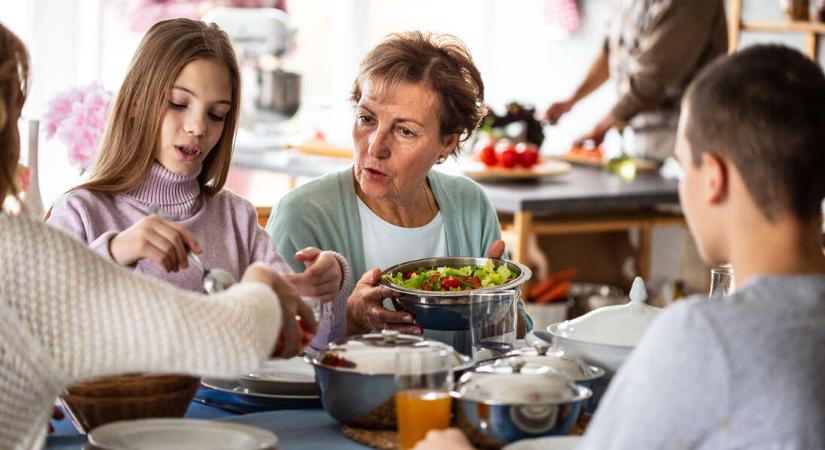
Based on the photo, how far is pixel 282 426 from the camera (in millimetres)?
1664

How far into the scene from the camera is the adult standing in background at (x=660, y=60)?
15.3ft

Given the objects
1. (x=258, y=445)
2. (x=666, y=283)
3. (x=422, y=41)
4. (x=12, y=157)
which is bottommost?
(x=666, y=283)

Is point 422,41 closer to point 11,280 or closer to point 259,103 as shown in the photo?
point 11,280

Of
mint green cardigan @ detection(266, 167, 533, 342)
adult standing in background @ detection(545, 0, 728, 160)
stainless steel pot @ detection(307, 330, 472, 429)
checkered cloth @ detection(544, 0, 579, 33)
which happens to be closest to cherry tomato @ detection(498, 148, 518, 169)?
adult standing in background @ detection(545, 0, 728, 160)

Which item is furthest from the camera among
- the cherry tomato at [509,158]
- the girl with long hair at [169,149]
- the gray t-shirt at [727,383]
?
the cherry tomato at [509,158]

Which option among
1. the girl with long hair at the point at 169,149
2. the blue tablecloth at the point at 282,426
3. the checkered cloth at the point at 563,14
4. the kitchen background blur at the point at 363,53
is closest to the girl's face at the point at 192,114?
the girl with long hair at the point at 169,149

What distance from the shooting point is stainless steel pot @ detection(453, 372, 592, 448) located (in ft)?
4.87

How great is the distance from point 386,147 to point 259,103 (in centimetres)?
259

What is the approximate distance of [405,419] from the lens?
1501mm

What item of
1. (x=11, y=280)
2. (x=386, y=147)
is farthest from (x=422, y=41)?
(x=11, y=280)

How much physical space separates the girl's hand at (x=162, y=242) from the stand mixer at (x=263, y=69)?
3.13m

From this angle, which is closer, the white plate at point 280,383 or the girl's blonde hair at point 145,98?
the white plate at point 280,383

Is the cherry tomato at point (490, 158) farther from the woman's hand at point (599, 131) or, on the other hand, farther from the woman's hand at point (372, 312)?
the woman's hand at point (372, 312)

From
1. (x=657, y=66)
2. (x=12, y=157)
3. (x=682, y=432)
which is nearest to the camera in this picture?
(x=682, y=432)
